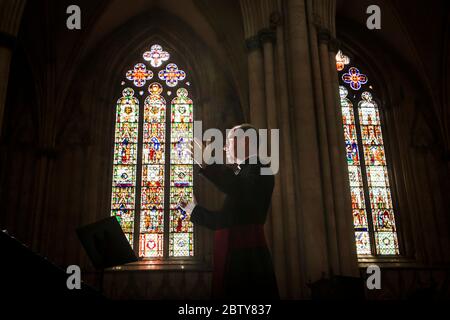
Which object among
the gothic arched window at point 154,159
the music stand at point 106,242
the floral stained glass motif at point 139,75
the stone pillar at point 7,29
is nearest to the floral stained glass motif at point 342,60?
the gothic arched window at point 154,159

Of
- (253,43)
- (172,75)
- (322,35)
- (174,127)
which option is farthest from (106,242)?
(172,75)

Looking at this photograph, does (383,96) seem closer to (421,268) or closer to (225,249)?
(421,268)

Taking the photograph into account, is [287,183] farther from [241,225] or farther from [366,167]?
[366,167]

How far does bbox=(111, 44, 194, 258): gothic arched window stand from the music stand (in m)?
5.56

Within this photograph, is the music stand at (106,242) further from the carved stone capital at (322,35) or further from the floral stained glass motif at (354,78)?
the floral stained glass motif at (354,78)

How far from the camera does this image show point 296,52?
8.35 meters

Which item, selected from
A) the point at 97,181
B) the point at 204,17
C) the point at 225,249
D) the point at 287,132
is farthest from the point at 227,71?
the point at 225,249

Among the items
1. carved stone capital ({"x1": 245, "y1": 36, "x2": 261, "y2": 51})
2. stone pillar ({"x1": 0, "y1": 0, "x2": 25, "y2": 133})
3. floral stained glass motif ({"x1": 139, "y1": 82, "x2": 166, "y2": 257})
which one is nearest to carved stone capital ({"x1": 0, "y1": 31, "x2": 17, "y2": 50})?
stone pillar ({"x1": 0, "y1": 0, "x2": 25, "y2": 133})

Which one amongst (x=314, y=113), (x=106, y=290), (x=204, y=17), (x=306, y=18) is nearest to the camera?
(x=314, y=113)

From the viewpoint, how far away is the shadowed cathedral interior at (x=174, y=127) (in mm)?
11484

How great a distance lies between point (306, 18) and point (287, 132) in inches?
88.0

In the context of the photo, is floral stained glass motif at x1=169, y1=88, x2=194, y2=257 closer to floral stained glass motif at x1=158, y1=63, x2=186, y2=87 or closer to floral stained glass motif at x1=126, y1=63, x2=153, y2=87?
floral stained glass motif at x1=158, y1=63, x2=186, y2=87

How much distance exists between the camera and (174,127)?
1296cm

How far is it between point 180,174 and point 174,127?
1.33 m
